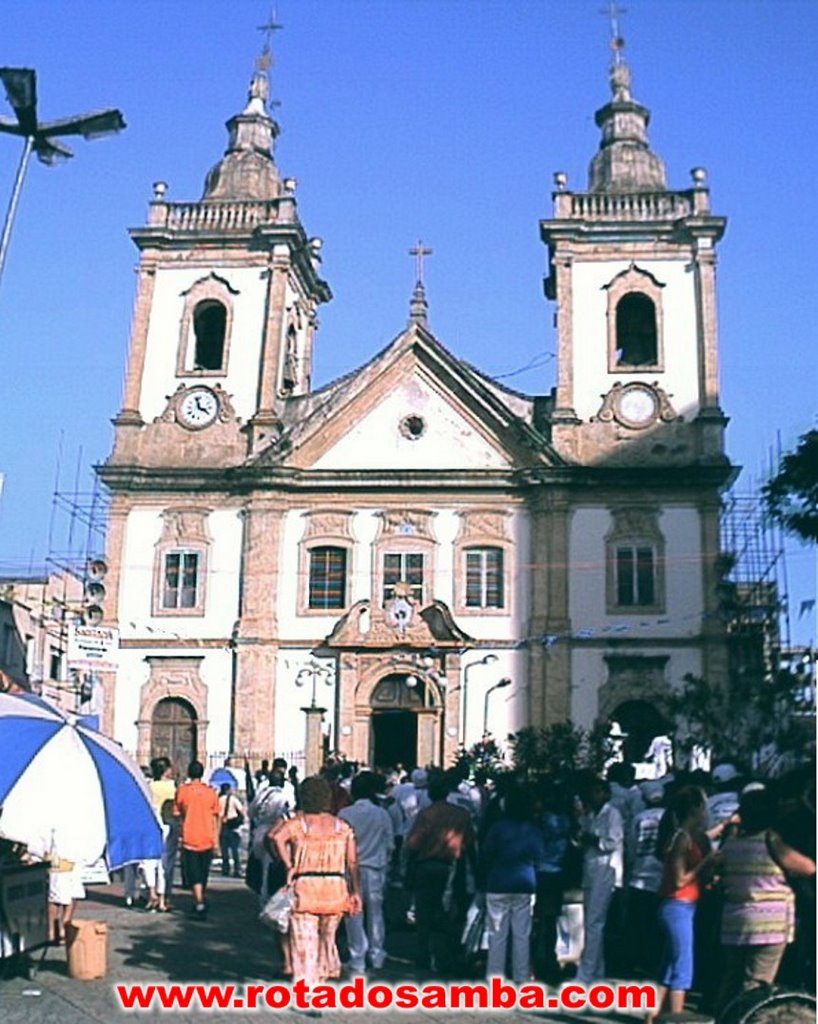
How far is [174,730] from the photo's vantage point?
3020cm

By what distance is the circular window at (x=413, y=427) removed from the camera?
1244 inches

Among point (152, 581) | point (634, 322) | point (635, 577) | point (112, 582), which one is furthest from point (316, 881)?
point (634, 322)

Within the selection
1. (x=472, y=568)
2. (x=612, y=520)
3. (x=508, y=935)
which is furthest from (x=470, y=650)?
(x=508, y=935)

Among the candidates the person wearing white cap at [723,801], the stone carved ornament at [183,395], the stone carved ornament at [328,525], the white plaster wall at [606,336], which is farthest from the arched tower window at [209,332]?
the person wearing white cap at [723,801]

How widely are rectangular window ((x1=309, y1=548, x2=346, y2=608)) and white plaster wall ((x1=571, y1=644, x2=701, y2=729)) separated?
234 inches

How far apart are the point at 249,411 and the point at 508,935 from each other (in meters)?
23.6

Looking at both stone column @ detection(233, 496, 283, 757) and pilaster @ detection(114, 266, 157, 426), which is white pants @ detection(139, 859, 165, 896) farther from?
pilaster @ detection(114, 266, 157, 426)

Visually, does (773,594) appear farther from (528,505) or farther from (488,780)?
(488,780)

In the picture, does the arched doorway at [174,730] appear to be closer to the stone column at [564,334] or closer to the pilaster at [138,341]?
the pilaster at [138,341]

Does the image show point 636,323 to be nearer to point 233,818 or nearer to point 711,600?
point 711,600

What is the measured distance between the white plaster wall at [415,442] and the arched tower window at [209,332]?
15.4 ft

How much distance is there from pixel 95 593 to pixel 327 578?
5.78 m

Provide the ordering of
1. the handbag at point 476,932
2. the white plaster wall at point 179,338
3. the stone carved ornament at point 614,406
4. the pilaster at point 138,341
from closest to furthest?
1. the handbag at point 476,932
2. the stone carved ornament at point 614,406
3. the pilaster at point 138,341
4. the white plaster wall at point 179,338

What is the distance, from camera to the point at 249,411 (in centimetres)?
3238
